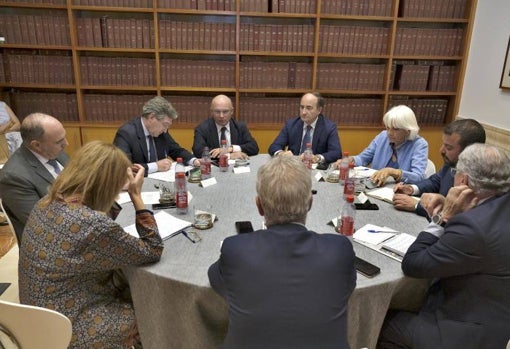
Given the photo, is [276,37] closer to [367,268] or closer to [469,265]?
[367,268]

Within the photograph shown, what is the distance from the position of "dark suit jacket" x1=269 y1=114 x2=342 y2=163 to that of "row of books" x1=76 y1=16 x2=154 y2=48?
184cm

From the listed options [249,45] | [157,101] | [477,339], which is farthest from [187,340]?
[249,45]

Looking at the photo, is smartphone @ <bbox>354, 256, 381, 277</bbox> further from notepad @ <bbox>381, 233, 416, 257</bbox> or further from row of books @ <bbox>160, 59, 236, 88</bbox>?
row of books @ <bbox>160, 59, 236, 88</bbox>

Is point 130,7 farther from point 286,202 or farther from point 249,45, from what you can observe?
point 286,202

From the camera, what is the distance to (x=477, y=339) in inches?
55.8

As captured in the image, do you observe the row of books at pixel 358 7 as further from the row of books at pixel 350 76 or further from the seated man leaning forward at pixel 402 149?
the seated man leaning forward at pixel 402 149

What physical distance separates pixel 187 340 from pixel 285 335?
66 cm

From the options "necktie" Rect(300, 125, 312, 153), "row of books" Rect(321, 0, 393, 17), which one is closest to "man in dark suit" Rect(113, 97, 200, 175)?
"necktie" Rect(300, 125, 312, 153)

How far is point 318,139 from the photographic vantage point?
3553 mm

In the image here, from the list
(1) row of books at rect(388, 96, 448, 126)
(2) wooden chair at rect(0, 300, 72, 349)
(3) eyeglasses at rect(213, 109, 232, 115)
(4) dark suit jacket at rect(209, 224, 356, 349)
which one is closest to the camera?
(4) dark suit jacket at rect(209, 224, 356, 349)

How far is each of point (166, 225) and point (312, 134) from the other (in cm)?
206

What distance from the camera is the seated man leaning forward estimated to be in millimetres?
2725

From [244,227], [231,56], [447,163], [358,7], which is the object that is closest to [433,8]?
[358,7]

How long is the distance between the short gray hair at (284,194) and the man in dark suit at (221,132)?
211 centimetres
